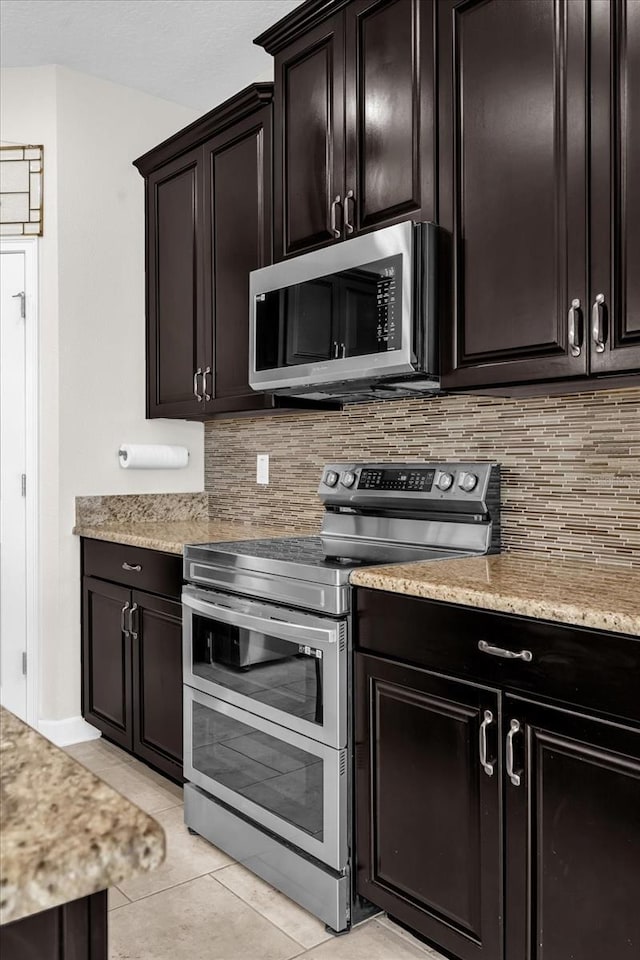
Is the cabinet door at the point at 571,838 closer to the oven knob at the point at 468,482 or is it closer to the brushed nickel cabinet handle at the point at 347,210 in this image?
the oven knob at the point at 468,482

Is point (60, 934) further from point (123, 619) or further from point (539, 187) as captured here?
point (123, 619)

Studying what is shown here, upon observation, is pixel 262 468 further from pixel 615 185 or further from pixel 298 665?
pixel 615 185

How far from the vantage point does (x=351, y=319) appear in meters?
2.17

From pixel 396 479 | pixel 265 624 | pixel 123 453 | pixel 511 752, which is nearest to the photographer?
pixel 511 752

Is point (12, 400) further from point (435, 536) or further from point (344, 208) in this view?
point (435, 536)

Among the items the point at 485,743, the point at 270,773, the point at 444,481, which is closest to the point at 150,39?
the point at 444,481

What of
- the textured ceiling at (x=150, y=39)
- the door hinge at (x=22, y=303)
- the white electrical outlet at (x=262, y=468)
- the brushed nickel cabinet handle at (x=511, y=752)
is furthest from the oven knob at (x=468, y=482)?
the door hinge at (x=22, y=303)

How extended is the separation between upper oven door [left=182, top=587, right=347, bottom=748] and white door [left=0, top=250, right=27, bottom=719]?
1191mm

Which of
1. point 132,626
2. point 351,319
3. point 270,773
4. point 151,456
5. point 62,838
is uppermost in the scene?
point 351,319

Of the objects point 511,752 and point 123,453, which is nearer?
point 511,752

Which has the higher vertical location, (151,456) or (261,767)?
(151,456)

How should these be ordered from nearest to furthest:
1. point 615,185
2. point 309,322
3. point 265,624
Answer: point 615,185, point 265,624, point 309,322

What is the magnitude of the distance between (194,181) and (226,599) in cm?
176

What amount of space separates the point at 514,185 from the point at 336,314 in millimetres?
606
